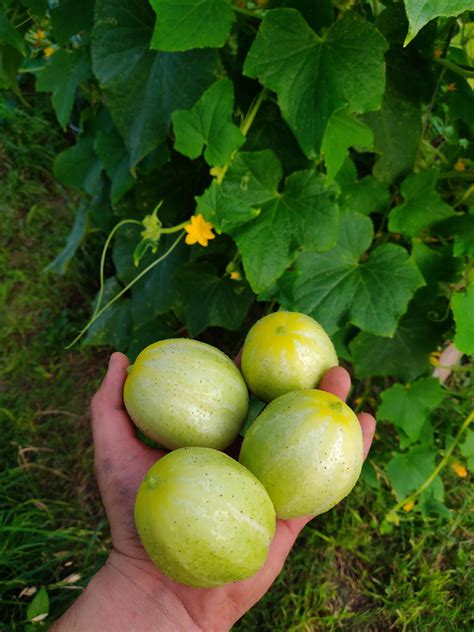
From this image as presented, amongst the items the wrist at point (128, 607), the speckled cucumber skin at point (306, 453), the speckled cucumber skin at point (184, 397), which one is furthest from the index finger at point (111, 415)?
the speckled cucumber skin at point (306, 453)

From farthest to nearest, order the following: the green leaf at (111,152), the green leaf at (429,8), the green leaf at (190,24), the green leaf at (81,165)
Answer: the green leaf at (81,165) → the green leaf at (111,152) → the green leaf at (190,24) → the green leaf at (429,8)

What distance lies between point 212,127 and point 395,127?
57cm

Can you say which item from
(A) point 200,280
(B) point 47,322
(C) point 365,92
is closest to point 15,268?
(B) point 47,322

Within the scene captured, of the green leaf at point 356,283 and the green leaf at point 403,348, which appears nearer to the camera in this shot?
the green leaf at point 356,283

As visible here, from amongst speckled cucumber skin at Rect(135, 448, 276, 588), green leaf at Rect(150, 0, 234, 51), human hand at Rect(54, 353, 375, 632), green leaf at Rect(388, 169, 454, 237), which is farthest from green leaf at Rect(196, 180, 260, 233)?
speckled cucumber skin at Rect(135, 448, 276, 588)

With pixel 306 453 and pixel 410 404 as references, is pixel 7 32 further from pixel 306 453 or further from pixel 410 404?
pixel 410 404

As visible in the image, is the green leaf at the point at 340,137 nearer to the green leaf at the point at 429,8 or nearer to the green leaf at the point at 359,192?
the green leaf at the point at 359,192

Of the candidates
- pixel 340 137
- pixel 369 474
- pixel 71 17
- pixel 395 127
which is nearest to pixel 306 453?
pixel 340 137

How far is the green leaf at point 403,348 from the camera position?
185cm

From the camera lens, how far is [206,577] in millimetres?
1046

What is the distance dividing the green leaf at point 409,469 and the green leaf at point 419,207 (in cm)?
77

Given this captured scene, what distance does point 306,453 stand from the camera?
1111mm

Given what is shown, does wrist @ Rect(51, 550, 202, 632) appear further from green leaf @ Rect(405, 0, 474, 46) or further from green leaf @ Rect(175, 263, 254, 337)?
green leaf @ Rect(405, 0, 474, 46)

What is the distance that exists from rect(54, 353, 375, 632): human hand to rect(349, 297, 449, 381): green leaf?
17.0 inches
